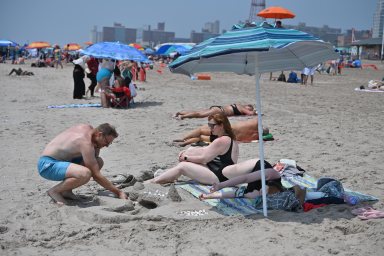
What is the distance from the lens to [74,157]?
4.63m

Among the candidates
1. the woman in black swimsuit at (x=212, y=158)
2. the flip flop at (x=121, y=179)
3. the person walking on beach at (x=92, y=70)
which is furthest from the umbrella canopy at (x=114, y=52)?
the woman in black swimsuit at (x=212, y=158)

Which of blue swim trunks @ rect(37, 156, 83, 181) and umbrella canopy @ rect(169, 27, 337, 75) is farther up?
umbrella canopy @ rect(169, 27, 337, 75)

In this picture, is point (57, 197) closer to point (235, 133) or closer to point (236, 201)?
point (236, 201)

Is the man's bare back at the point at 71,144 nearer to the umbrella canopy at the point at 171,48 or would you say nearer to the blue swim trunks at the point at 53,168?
the blue swim trunks at the point at 53,168

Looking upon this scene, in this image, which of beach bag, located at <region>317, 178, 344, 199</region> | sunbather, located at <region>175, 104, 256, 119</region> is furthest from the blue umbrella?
sunbather, located at <region>175, 104, 256, 119</region>

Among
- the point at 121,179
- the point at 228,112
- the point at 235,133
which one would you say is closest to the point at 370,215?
the point at 121,179

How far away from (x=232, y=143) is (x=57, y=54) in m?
31.3

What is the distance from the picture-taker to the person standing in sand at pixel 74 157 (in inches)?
175

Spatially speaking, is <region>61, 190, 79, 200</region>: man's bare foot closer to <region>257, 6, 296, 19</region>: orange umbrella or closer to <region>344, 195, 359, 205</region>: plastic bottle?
<region>344, 195, 359, 205</region>: plastic bottle

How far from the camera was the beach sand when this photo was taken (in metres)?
3.65

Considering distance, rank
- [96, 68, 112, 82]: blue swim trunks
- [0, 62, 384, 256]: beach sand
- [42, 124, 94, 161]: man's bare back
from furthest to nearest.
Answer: [96, 68, 112, 82]: blue swim trunks < [42, 124, 94, 161]: man's bare back < [0, 62, 384, 256]: beach sand

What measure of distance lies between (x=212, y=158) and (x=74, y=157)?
142 centimetres

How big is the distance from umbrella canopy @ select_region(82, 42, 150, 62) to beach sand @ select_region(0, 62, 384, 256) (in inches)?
65.6

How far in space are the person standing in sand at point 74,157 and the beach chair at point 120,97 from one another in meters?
7.04
